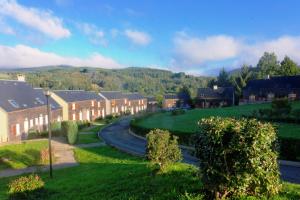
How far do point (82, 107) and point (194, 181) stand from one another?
69.1m

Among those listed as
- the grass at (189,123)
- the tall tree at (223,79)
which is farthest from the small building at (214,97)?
the grass at (189,123)

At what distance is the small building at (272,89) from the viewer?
83312mm

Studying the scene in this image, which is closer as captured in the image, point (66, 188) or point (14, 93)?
point (66, 188)

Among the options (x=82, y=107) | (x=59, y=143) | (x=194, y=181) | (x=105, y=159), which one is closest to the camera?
(x=194, y=181)

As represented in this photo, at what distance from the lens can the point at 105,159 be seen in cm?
2989

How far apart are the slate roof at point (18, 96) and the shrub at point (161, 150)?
34.5 metres

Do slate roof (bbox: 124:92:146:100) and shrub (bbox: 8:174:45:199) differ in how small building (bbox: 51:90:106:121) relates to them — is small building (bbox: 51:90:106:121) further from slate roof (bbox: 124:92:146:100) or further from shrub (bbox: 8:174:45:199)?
shrub (bbox: 8:174:45:199)

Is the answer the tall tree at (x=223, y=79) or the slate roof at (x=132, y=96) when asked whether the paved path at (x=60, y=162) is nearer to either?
the slate roof at (x=132, y=96)

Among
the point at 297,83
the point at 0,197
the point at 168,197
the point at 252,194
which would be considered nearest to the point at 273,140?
the point at 252,194

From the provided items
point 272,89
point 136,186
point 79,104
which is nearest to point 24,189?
point 136,186

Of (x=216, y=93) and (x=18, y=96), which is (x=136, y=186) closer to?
(x=18, y=96)

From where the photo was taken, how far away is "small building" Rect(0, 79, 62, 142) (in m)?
46.2

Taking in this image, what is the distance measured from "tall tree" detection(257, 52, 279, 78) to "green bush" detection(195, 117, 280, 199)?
108369mm

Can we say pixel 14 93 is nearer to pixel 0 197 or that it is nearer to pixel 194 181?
pixel 0 197
